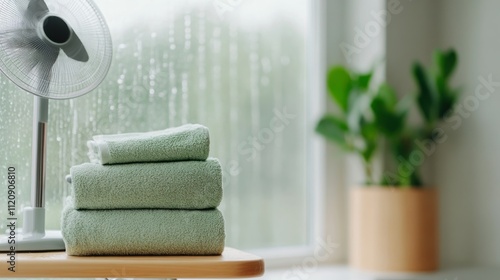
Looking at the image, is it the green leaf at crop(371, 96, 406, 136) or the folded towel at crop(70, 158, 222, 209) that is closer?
the folded towel at crop(70, 158, 222, 209)

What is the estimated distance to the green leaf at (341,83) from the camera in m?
2.05

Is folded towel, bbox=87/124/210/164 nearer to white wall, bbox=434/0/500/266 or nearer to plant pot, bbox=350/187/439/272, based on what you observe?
plant pot, bbox=350/187/439/272

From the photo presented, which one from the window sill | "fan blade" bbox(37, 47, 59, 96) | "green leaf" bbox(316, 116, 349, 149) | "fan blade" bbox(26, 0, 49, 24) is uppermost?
"fan blade" bbox(26, 0, 49, 24)

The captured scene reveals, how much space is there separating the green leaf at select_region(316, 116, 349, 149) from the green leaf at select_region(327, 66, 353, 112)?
45 millimetres

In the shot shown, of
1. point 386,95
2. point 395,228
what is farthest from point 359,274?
point 386,95

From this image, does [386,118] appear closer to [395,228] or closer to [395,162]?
[395,162]

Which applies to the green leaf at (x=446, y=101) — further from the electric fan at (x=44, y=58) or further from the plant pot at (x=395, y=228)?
the electric fan at (x=44, y=58)

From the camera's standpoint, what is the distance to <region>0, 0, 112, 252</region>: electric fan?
4.03ft

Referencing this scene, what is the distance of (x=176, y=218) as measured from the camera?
1.20m

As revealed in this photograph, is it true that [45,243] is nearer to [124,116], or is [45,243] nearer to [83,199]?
[83,199]

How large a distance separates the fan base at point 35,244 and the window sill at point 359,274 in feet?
2.43

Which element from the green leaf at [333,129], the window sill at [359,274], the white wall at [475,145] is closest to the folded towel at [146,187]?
the window sill at [359,274]

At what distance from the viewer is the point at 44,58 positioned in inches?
49.3

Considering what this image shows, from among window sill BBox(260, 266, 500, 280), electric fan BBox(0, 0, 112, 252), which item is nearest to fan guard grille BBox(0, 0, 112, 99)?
electric fan BBox(0, 0, 112, 252)
